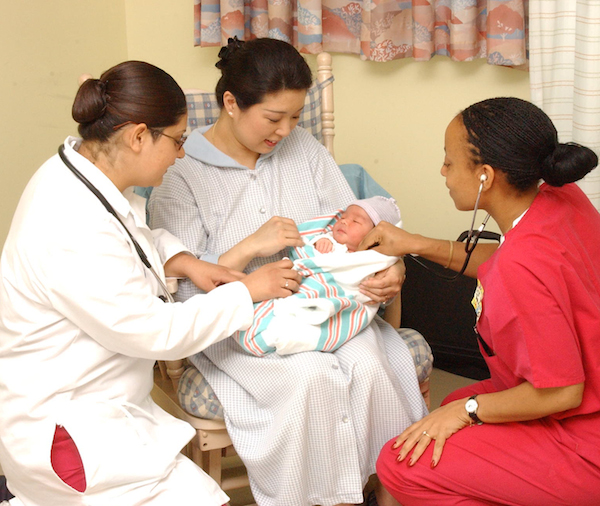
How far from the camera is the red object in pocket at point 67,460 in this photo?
4.16 feet

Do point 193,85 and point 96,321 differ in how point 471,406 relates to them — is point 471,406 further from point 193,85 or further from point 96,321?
point 193,85

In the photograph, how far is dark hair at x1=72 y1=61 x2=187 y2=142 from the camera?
1.34m

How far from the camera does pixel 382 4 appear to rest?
8.56 ft

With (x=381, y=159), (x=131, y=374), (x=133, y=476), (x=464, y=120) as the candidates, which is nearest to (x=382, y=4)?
(x=381, y=159)

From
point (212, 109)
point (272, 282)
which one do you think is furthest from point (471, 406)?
point (212, 109)

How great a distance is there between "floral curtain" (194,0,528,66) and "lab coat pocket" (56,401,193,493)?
1750mm

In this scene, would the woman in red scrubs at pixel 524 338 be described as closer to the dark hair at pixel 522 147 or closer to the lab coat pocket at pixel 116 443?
the dark hair at pixel 522 147

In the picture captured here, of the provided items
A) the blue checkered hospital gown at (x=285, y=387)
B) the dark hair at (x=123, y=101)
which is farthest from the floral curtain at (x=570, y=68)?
the dark hair at (x=123, y=101)

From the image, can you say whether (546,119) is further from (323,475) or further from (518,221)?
(323,475)

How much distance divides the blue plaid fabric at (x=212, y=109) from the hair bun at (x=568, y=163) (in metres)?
0.95

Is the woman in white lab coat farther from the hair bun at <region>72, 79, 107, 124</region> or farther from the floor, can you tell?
the floor

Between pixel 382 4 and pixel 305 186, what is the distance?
108 centimetres

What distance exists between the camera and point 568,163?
1.27m

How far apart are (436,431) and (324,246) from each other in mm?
539
